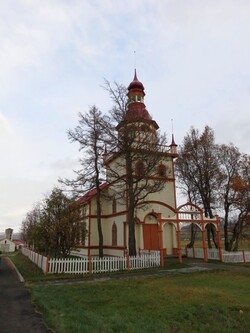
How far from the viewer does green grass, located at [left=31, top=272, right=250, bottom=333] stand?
21.0 feet

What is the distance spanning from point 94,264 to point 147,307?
9347 millimetres

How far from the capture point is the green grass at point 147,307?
6.39 meters

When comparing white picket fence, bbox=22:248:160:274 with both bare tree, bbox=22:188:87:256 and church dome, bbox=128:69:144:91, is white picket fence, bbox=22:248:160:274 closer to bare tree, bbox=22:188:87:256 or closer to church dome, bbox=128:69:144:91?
bare tree, bbox=22:188:87:256

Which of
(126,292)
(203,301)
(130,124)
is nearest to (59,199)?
(130,124)

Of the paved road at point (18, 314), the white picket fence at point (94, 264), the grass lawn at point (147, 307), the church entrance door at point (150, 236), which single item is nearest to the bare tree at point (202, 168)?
the church entrance door at point (150, 236)

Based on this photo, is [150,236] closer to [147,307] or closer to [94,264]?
[94,264]

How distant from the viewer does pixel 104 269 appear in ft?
55.8

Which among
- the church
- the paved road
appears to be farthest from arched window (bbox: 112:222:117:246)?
the paved road

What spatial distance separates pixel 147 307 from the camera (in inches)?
319

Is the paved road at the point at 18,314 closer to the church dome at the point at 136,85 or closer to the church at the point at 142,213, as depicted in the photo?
the church at the point at 142,213

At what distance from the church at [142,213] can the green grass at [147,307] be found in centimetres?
1009

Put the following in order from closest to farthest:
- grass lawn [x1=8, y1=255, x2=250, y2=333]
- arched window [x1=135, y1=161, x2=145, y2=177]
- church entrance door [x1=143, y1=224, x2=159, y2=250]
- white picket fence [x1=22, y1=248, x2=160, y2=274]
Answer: grass lawn [x1=8, y1=255, x2=250, y2=333], white picket fence [x1=22, y1=248, x2=160, y2=274], arched window [x1=135, y1=161, x2=145, y2=177], church entrance door [x1=143, y1=224, x2=159, y2=250]

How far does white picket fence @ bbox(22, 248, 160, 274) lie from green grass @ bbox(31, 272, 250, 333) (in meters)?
4.25

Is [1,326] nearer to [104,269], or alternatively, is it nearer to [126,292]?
[126,292]
